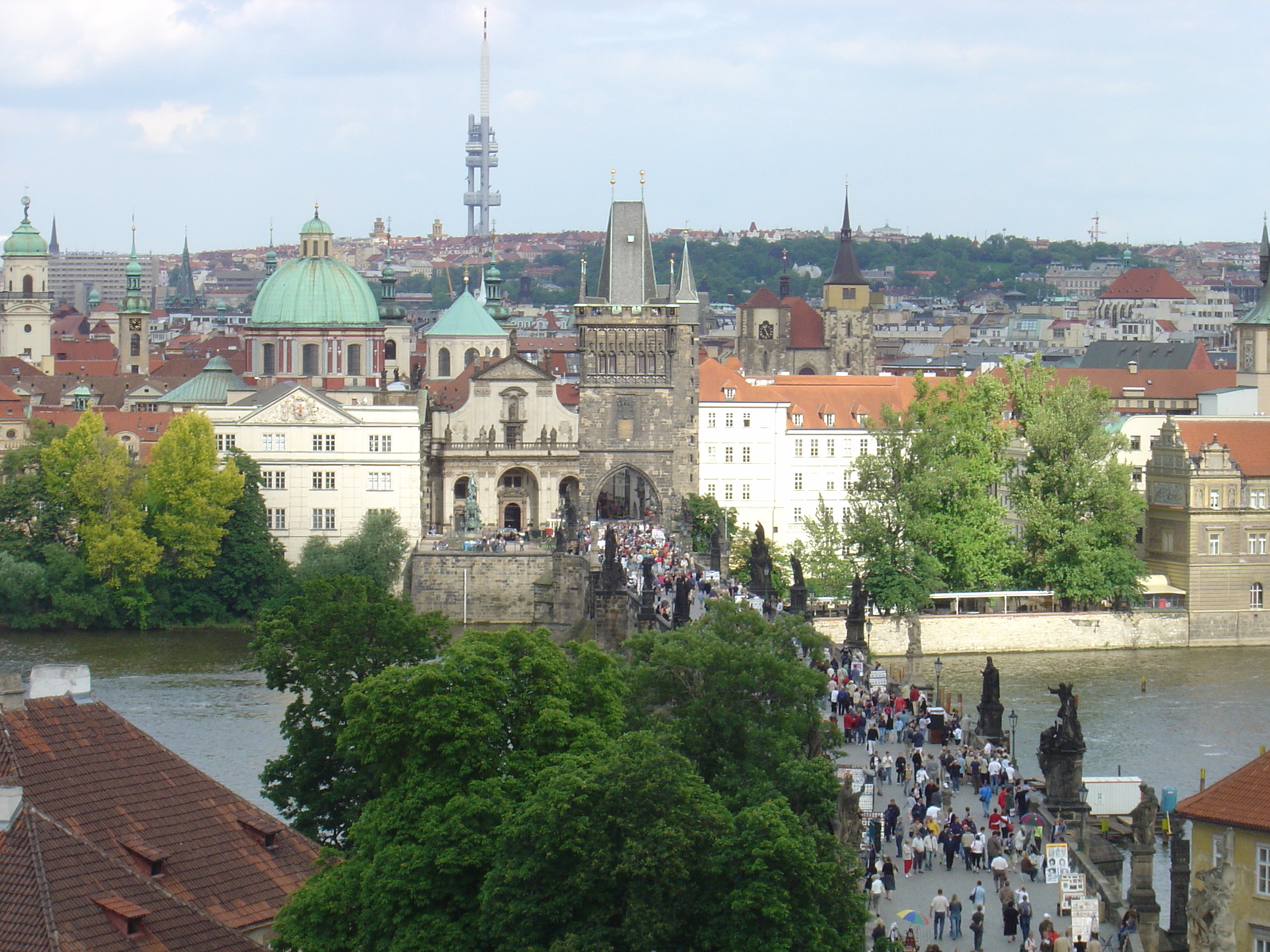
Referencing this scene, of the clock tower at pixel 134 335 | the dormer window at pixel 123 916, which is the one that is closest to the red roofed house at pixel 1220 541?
the dormer window at pixel 123 916

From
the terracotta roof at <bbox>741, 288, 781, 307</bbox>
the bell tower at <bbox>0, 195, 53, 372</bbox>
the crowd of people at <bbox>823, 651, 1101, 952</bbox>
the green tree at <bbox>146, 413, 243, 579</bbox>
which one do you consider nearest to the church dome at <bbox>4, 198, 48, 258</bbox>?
the bell tower at <bbox>0, 195, 53, 372</bbox>

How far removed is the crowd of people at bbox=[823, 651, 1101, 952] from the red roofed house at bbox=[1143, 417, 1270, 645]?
34.6 meters

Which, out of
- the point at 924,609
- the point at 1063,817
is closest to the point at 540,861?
the point at 1063,817

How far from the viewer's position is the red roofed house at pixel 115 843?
26.6 meters

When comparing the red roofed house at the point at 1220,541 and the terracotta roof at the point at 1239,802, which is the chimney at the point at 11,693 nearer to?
the terracotta roof at the point at 1239,802

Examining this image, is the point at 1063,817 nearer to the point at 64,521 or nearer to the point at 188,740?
the point at 188,740

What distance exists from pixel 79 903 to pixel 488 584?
192 feet

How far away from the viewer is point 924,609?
75.5 metres

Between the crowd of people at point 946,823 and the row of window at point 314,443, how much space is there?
151ft

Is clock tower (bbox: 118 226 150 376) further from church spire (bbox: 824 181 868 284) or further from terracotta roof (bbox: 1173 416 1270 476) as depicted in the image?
terracotta roof (bbox: 1173 416 1270 476)

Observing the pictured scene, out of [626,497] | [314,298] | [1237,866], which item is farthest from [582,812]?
[314,298]

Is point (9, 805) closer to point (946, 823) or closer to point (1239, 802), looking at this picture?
point (946, 823)

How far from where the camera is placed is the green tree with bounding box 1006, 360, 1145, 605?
7688 centimetres

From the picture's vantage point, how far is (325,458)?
8944cm
